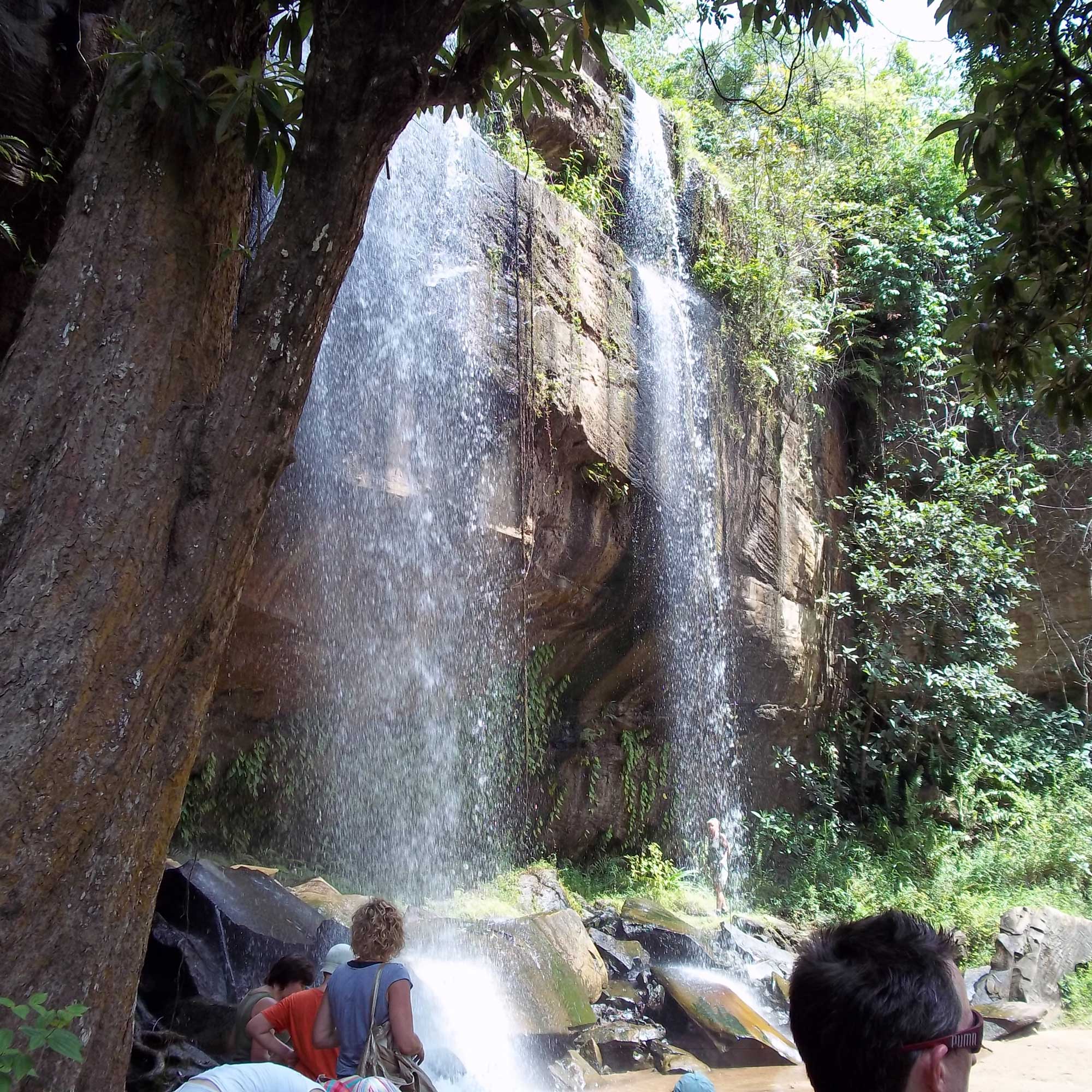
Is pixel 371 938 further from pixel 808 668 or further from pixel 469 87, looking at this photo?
pixel 808 668

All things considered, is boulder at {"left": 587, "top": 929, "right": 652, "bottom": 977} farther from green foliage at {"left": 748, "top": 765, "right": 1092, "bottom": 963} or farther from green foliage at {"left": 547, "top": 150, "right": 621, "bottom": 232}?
green foliage at {"left": 547, "top": 150, "right": 621, "bottom": 232}

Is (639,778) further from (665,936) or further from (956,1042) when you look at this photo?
(956,1042)

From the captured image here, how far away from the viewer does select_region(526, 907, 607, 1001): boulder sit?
23.9 feet

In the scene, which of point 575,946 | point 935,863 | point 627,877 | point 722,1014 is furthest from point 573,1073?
point 935,863

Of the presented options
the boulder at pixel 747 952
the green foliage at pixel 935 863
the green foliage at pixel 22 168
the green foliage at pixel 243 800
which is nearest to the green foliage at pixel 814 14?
the green foliage at pixel 22 168

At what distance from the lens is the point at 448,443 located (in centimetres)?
844

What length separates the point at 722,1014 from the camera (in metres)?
7.21

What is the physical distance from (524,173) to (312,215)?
660cm

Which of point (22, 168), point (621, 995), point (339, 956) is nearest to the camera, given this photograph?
point (339, 956)

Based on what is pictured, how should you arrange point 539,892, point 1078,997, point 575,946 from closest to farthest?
point 575,946 → point 1078,997 → point 539,892

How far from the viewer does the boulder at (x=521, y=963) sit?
670cm

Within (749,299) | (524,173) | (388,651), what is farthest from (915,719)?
(524,173)

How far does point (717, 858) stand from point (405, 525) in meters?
5.98

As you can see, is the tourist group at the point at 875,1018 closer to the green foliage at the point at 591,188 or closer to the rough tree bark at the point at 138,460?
the rough tree bark at the point at 138,460
